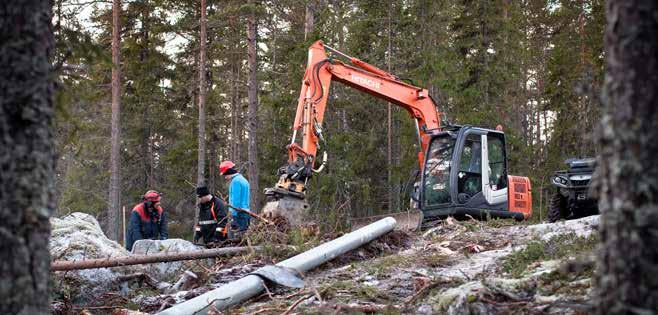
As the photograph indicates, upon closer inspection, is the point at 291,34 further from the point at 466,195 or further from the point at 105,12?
the point at 466,195

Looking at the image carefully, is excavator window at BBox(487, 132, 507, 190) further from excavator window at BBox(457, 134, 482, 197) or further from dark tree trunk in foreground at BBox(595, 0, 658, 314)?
dark tree trunk in foreground at BBox(595, 0, 658, 314)

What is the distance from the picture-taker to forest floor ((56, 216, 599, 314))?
5.27 m

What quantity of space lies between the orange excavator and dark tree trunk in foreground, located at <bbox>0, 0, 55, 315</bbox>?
8.55 m

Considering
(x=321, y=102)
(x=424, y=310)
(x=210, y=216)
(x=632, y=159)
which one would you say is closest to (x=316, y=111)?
(x=321, y=102)

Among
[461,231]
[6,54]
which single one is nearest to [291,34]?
[461,231]

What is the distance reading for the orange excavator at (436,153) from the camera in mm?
12500

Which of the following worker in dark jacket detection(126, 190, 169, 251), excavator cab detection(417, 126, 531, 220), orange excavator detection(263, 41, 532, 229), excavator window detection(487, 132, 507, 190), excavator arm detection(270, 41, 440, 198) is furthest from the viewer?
excavator window detection(487, 132, 507, 190)

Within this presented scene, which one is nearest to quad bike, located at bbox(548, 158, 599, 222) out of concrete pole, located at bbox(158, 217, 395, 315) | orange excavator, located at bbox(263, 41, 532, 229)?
orange excavator, located at bbox(263, 41, 532, 229)

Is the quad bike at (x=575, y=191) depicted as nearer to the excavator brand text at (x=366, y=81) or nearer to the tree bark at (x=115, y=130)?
the excavator brand text at (x=366, y=81)

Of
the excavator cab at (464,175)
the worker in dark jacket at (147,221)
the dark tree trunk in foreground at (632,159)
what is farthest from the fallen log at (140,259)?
the dark tree trunk in foreground at (632,159)

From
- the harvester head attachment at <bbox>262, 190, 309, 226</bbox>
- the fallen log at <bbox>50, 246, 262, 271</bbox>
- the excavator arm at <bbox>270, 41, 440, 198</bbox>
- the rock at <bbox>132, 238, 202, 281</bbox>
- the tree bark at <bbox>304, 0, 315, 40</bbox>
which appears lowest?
the rock at <bbox>132, 238, 202, 281</bbox>

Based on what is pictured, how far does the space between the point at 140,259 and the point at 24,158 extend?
4.73 meters

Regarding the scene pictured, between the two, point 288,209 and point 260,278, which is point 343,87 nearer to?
point 288,209

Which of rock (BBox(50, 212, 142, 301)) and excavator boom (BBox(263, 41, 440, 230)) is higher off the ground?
excavator boom (BBox(263, 41, 440, 230))
